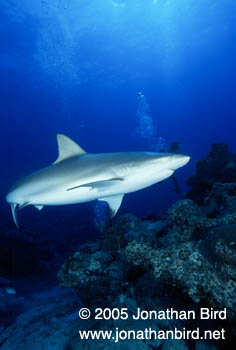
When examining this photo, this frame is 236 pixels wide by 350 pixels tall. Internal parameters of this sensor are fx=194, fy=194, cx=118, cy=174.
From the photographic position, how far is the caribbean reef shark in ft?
10.9

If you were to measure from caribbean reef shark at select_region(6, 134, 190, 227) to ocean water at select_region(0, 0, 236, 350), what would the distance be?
23.4 ft

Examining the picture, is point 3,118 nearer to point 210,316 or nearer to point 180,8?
point 180,8

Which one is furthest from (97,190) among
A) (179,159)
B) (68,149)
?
(179,159)

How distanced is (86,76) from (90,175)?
59484 mm

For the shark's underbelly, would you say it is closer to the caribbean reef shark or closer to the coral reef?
the caribbean reef shark

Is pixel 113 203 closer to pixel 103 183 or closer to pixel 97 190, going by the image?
pixel 97 190

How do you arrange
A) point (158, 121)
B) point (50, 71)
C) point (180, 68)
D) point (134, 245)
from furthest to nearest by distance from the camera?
1. point (158, 121)
2. point (180, 68)
3. point (50, 71)
4. point (134, 245)

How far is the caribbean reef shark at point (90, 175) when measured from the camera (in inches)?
130

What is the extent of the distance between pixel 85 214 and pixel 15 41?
3162 cm

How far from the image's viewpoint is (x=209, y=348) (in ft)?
7.75

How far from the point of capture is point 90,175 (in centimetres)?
362

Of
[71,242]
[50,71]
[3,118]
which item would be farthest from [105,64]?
[3,118]

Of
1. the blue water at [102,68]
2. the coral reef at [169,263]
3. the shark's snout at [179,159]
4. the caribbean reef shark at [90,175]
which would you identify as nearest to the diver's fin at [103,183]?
the caribbean reef shark at [90,175]

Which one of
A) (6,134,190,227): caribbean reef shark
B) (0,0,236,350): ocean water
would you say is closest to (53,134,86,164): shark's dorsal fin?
(6,134,190,227): caribbean reef shark
